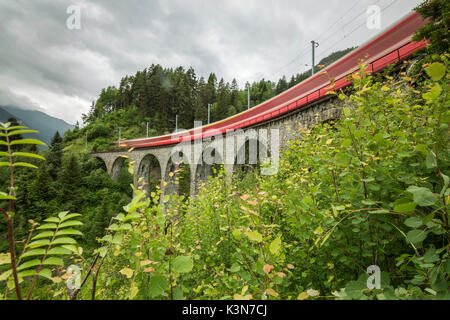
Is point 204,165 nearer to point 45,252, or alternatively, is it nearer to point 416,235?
point 45,252

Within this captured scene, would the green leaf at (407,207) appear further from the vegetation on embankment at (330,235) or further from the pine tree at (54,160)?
the pine tree at (54,160)

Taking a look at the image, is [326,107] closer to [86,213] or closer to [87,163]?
[86,213]

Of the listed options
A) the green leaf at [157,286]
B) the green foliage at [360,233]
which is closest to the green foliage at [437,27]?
the green foliage at [360,233]

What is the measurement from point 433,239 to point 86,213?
2691cm

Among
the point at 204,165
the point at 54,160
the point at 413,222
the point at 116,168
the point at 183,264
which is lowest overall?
the point at 183,264

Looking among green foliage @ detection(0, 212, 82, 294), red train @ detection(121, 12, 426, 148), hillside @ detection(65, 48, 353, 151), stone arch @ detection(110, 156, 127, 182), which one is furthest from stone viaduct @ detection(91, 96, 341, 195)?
hillside @ detection(65, 48, 353, 151)

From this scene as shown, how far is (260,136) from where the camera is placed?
443 inches

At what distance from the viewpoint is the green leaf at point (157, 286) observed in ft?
3.02

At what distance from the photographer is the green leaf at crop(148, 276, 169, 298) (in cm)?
92

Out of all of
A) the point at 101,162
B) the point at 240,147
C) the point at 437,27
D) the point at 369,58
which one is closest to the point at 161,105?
the point at 101,162

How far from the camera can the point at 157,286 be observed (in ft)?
3.11

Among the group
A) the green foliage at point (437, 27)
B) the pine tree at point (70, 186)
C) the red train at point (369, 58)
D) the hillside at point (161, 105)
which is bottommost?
the pine tree at point (70, 186)
